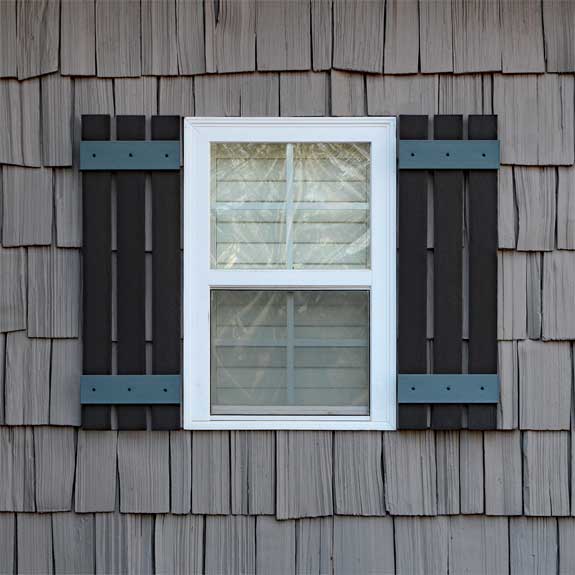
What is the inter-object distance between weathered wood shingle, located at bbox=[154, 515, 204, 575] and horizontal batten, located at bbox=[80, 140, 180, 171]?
1187 millimetres

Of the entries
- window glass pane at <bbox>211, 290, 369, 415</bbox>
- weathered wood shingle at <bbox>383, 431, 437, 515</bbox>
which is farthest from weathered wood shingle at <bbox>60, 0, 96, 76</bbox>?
weathered wood shingle at <bbox>383, 431, 437, 515</bbox>

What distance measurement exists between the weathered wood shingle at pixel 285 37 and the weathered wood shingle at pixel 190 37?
20 cm

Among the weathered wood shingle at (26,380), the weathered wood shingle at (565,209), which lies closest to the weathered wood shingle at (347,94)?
the weathered wood shingle at (565,209)

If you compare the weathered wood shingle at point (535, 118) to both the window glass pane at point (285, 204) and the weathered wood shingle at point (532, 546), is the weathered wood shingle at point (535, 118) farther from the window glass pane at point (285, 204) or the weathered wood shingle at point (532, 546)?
the weathered wood shingle at point (532, 546)

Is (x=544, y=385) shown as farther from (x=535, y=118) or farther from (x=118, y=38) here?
(x=118, y=38)

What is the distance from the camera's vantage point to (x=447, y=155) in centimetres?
243

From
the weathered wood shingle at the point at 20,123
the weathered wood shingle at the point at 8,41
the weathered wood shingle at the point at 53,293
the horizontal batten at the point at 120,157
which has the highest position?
the weathered wood shingle at the point at 8,41

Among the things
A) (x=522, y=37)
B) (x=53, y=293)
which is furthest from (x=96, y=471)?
(x=522, y=37)

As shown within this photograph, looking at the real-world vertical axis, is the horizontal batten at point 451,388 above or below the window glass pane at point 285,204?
below

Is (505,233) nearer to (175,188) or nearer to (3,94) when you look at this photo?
(175,188)

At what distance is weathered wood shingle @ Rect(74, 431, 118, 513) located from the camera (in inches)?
98.3

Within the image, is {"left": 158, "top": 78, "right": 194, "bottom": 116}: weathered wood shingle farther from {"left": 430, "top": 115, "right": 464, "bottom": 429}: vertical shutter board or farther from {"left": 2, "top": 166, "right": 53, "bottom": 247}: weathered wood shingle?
{"left": 430, "top": 115, "right": 464, "bottom": 429}: vertical shutter board

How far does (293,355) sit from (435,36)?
119 centimetres

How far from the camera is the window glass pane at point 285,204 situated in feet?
8.25
